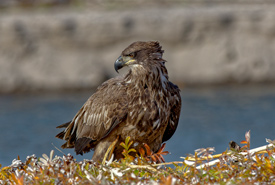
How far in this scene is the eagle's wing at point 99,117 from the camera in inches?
181

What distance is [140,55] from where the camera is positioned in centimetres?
451

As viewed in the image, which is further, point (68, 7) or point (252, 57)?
point (68, 7)

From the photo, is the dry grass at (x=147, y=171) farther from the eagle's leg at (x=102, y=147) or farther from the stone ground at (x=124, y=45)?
A: the stone ground at (x=124, y=45)

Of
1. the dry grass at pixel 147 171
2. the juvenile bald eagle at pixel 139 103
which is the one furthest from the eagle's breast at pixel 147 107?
the dry grass at pixel 147 171

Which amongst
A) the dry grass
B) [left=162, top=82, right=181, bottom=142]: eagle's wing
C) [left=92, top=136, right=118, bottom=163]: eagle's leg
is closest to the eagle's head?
[left=162, top=82, right=181, bottom=142]: eagle's wing

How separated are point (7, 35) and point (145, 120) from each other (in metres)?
11.3

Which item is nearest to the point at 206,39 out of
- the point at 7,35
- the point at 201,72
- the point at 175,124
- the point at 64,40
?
the point at 201,72

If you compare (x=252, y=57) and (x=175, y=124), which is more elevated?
(x=252, y=57)

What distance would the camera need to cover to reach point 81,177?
2.54 meters

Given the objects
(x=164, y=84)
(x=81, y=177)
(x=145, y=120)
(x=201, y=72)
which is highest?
(x=201, y=72)

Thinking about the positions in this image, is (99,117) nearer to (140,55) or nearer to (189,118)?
(140,55)

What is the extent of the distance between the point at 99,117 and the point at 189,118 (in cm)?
869

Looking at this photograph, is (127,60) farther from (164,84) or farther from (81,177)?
(81,177)

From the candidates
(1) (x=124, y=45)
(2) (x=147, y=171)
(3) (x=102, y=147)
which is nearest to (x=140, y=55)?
(3) (x=102, y=147)
